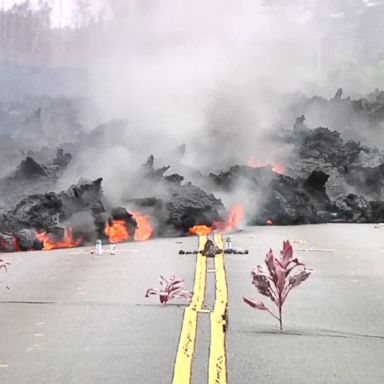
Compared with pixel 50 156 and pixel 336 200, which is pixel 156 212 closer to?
pixel 336 200

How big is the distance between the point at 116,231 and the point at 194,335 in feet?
36.6

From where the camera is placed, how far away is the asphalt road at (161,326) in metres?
5.94

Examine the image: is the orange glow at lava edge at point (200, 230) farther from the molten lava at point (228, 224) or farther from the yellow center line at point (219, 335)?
the yellow center line at point (219, 335)

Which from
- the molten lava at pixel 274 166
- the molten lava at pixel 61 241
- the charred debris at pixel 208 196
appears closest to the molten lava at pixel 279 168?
the molten lava at pixel 274 166

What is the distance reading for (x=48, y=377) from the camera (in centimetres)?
580

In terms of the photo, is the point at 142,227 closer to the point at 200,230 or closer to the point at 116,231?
the point at 116,231

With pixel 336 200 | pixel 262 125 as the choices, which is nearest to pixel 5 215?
pixel 336 200

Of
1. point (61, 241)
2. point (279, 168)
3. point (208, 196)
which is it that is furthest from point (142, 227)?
point (279, 168)

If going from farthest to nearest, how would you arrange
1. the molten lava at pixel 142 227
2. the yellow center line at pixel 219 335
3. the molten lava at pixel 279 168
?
1. the molten lava at pixel 279 168
2. the molten lava at pixel 142 227
3. the yellow center line at pixel 219 335

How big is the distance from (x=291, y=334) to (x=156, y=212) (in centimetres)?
1247

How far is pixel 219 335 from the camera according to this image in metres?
7.04

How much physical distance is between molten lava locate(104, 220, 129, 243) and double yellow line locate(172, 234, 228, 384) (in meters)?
6.99

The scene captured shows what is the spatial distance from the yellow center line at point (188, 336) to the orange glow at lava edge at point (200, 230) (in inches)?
307

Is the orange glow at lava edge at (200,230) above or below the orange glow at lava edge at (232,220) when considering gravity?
below
